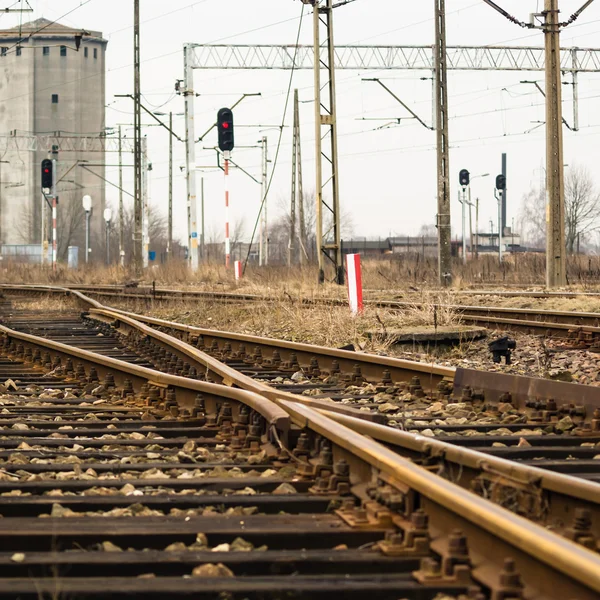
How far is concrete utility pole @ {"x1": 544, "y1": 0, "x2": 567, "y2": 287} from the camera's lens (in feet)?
73.2

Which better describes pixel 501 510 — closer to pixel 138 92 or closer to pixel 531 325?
pixel 531 325

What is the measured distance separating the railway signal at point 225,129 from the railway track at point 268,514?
82.5 ft

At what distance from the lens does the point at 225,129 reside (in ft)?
106

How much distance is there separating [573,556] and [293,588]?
87 centimetres

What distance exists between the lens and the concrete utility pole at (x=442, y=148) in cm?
2488

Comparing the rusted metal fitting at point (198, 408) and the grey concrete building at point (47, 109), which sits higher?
the grey concrete building at point (47, 109)

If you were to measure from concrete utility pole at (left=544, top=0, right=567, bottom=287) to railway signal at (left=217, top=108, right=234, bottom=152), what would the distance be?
11652 mm

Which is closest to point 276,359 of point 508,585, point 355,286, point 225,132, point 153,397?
point 153,397

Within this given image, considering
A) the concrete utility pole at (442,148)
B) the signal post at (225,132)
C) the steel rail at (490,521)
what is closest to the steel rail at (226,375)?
the steel rail at (490,521)

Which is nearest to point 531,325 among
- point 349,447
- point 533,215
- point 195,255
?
point 349,447

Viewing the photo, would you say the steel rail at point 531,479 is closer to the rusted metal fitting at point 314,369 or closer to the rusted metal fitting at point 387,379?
the rusted metal fitting at point 387,379

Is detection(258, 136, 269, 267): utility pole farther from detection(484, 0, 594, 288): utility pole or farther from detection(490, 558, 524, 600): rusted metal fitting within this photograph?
detection(490, 558, 524, 600): rusted metal fitting

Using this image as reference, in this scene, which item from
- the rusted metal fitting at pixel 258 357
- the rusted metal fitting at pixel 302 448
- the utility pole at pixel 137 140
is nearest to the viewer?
the rusted metal fitting at pixel 302 448

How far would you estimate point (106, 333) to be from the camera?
14867mm
